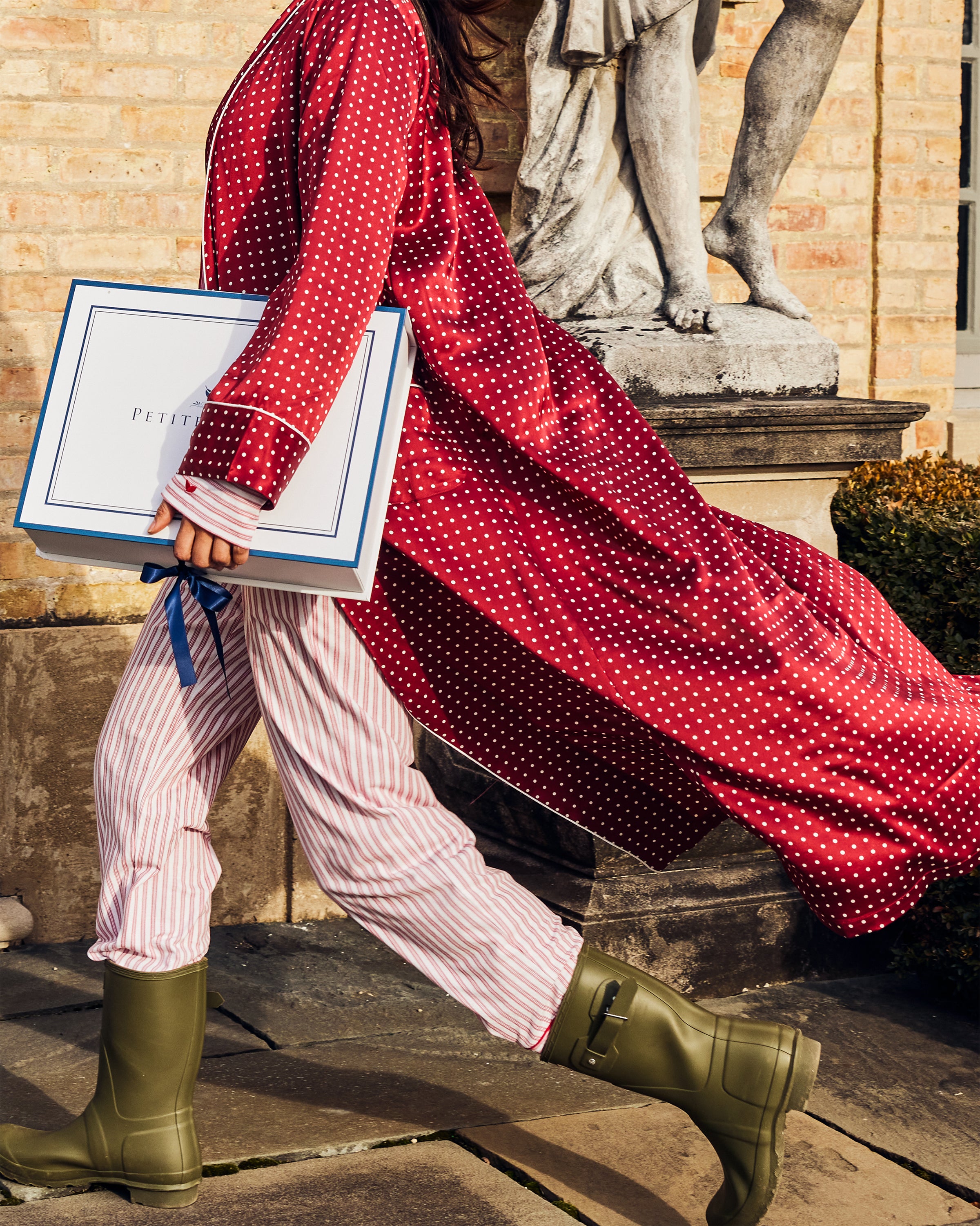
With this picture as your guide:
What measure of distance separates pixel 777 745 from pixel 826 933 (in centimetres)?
129

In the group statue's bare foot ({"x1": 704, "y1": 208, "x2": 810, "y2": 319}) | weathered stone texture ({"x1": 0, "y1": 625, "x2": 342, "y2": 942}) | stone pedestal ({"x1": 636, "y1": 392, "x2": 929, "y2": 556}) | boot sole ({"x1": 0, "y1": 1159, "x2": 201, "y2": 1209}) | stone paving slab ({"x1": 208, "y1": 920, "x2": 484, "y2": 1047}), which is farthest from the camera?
statue's bare foot ({"x1": 704, "y1": 208, "x2": 810, "y2": 319})

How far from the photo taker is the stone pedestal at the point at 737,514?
9.91 feet

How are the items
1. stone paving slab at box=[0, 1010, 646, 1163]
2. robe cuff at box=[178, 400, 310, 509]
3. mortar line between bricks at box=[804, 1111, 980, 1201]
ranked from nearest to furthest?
robe cuff at box=[178, 400, 310, 509] < mortar line between bricks at box=[804, 1111, 980, 1201] < stone paving slab at box=[0, 1010, 646, 1163]

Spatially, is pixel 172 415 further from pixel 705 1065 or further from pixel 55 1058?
pixel 55 1058

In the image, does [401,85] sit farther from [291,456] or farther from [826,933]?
[826,933]

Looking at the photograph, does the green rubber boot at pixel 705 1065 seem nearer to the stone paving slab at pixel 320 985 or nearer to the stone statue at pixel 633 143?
the stone paving slab at pixel 320 985

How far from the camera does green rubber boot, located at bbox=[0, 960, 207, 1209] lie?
83.4 inches

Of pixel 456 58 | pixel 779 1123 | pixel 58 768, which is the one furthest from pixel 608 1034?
pixel 58 768

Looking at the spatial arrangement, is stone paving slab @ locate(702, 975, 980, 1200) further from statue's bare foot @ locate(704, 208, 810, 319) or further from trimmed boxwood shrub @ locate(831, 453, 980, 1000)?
statue's bare foot @ locate(704, 208, 810, 319)

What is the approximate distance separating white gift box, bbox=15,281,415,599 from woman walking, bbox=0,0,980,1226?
5.7 inches


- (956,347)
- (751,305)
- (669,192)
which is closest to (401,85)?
(669,192)

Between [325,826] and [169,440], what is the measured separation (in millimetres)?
585

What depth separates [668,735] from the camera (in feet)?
6.82

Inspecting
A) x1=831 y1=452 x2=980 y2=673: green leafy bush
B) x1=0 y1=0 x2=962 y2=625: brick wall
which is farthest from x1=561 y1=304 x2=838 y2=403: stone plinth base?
x1=0 y1=0 x2=962 y2=625: brick wall
